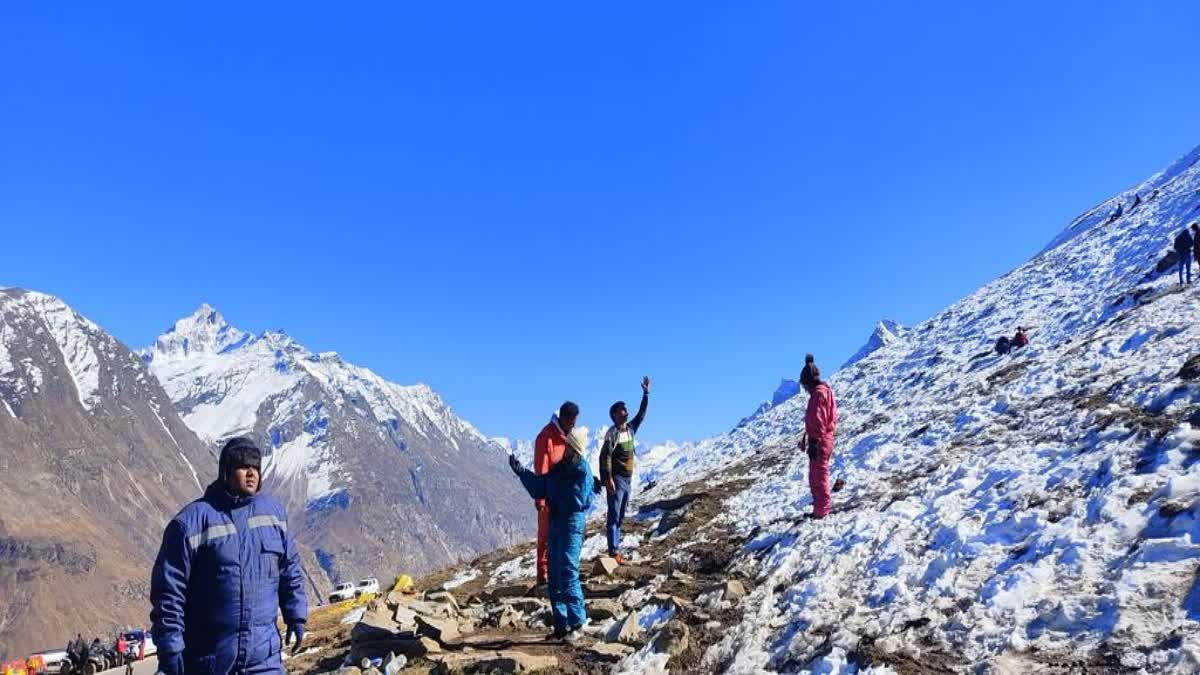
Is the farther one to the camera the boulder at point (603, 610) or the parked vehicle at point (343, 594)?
the parked vehicle at point (343, 594)

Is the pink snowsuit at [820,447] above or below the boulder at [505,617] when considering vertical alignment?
above

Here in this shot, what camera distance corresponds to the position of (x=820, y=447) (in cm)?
1303

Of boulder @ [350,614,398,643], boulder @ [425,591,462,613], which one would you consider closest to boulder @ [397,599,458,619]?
boulder @ [425,591,462,613]

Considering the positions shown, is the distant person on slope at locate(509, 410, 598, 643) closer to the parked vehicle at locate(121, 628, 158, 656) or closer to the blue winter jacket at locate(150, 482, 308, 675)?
the blue winter jacket at locate(150, 482, 308, 675)

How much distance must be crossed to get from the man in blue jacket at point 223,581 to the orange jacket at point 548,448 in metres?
4.22

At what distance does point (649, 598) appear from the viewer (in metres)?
11.1

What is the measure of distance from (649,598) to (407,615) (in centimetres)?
380

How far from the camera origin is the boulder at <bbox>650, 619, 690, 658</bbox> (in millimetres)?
8845

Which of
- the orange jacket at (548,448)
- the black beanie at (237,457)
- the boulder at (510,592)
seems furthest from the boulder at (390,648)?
the black beanie at (237,457)

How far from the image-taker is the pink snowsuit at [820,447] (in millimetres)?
12992

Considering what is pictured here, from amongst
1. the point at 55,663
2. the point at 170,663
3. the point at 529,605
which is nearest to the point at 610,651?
the point at 529,605

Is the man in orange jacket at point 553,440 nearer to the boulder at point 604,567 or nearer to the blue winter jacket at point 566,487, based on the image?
the blue winter jacket at point 566,487

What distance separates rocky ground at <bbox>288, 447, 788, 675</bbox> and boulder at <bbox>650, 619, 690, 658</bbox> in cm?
1

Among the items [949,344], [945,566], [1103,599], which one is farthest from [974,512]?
[949,344]
